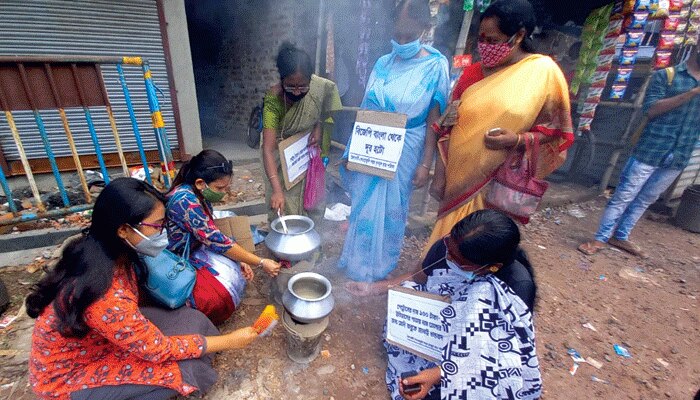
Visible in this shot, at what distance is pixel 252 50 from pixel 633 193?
6964 millimetres

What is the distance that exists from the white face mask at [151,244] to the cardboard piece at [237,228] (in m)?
1.04

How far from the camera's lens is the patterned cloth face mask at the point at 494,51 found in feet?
6.76

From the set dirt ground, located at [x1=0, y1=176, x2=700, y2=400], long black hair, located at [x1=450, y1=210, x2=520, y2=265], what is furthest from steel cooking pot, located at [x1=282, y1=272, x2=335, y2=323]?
long black hair, located at [x1=450, y1=210, x2=520, y2=265]

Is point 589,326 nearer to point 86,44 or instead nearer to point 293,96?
point 293,96

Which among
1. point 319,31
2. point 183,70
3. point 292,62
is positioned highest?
point 319,31

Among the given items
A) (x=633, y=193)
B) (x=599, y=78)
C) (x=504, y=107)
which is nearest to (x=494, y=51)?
(x=504, y=107)

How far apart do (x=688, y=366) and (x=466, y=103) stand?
9.03 feet

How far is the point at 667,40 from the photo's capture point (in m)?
4.91

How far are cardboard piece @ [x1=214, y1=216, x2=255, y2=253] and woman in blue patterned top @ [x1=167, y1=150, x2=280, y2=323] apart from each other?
31 centimetres

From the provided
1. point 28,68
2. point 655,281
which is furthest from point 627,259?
point 28,68

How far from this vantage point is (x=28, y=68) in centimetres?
296

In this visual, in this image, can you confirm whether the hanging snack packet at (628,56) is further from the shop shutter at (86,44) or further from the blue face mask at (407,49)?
the shop shutter at (86,44)

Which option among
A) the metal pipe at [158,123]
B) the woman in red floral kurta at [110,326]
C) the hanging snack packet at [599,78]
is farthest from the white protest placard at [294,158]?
the hanging snack packet at [599,78]

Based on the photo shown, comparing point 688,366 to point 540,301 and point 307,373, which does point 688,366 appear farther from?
point 307,373
